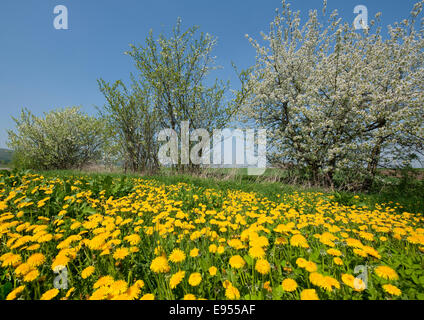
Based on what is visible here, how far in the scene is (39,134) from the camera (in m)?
14.2

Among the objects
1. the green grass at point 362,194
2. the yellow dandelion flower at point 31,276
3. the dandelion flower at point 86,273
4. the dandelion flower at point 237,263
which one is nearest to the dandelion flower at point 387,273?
the dandelion flower at point 237,263

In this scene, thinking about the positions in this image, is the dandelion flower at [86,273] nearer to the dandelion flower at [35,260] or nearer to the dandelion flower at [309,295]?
the dandelion flower at [35,260]

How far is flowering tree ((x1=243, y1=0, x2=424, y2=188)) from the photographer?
6.28 m

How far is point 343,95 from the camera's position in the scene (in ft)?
22.0

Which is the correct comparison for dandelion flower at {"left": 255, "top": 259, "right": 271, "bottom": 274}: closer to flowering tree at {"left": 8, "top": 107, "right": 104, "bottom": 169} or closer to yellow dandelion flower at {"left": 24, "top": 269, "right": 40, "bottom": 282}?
yellow dandelion flower at {"left": 24, "top": 269, "right": 40, "bottom": 282}

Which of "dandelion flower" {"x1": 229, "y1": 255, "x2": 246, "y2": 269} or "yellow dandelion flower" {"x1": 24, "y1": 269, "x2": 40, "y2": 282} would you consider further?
"dandelion flower" {"x1": 229, "y1": 255, "x2": 246, "y2": 269}

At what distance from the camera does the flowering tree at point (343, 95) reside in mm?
6281

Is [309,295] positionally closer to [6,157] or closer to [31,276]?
[31,276]

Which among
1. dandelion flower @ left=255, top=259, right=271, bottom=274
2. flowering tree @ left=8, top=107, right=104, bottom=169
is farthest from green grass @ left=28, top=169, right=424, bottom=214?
flowering tree @ left=8, top=107, right=104, bottom=169

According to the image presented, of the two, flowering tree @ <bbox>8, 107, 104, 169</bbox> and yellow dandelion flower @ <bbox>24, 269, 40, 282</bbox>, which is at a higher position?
flowering tree @ <bbox>8, 107, 104, 169</bbox>

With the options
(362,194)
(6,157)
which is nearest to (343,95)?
(362,194)
